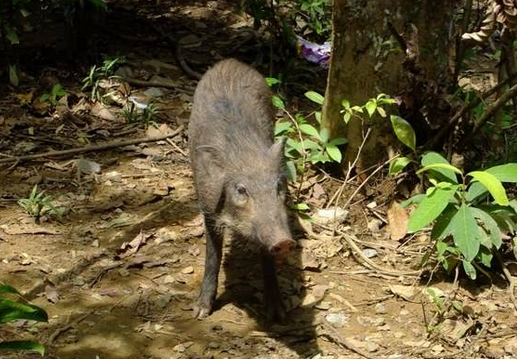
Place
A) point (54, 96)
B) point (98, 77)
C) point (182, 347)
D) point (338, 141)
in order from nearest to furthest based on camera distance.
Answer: point (182, 347), point (338, 141), point (54, 96), point (98, 77)

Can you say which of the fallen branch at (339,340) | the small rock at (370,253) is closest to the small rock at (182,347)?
the fallen branch at (339,340)

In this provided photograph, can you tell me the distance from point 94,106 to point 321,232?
2525 mm

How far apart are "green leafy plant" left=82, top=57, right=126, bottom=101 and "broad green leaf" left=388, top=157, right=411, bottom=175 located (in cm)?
283

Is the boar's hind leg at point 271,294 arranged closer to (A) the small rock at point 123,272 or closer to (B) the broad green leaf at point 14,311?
(A) the small rock at point 123,272

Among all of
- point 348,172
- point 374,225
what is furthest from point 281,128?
point 374,225

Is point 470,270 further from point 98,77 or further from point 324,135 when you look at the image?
point 98,77

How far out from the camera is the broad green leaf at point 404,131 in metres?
5.36

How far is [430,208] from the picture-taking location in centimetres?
465

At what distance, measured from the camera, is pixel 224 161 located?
15.5ft

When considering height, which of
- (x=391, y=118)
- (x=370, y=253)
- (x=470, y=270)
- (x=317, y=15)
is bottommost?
(x=370, y=253)

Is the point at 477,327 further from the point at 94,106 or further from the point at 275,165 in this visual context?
the point at 94,106

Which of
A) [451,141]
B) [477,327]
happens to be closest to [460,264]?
[477,327]

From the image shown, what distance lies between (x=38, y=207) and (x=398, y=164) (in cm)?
246

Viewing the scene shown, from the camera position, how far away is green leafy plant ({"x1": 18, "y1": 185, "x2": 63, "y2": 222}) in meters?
5.58
